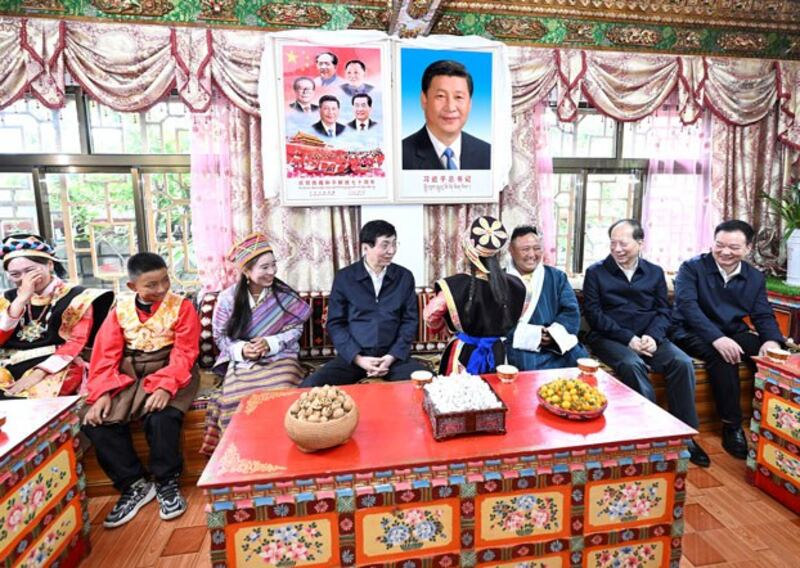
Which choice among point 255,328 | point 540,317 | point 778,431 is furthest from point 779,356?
point 255,328

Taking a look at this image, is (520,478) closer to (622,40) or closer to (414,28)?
(414,28)

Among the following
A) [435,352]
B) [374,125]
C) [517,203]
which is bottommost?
[435,352]

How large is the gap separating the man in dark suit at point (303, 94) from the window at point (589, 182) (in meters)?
1.85

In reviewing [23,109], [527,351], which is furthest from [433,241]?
[23,109]

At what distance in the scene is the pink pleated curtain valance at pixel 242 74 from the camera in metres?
2.70

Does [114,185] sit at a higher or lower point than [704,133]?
lower

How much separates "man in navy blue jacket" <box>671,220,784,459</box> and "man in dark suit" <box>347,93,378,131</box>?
91.4 inches

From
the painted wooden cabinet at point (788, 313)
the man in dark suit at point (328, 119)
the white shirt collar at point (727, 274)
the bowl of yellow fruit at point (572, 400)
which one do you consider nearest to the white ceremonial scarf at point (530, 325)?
the bowl of yellow fruit at point (572, 400)

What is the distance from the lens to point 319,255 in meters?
3.20

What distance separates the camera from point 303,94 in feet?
9.80

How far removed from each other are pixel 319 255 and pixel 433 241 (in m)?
0.83

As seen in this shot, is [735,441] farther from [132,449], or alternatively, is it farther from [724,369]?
[132,449]

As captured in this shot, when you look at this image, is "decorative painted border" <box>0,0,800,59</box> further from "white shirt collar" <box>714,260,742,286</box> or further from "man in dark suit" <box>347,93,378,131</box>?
"white shirt collar" <box>714,260,742,286</box>

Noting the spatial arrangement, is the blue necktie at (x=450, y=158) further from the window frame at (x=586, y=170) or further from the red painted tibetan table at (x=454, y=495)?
the red painted tibetan table at (x=454, y=495)
